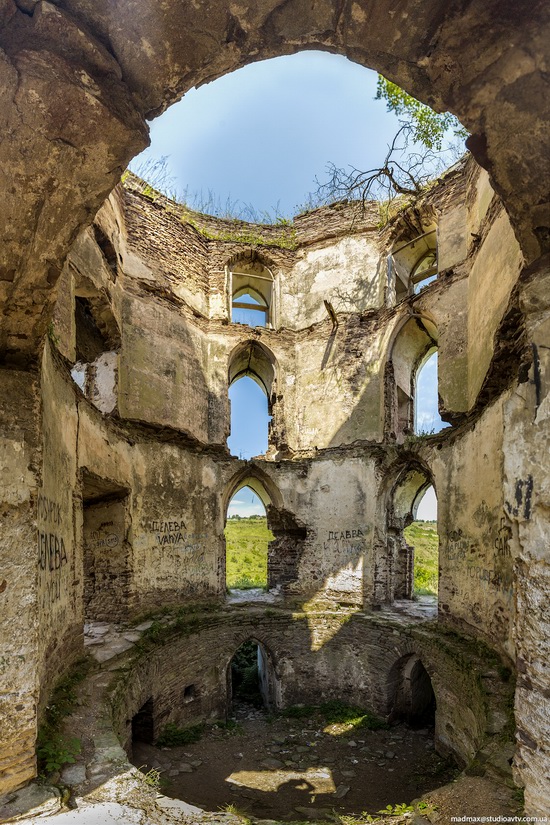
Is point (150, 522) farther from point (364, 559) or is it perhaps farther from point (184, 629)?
point (364, 559)

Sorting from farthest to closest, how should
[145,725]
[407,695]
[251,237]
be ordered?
[251,237] < [407,695] < [145,725]

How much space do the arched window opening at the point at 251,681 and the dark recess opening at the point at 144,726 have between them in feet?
7.86

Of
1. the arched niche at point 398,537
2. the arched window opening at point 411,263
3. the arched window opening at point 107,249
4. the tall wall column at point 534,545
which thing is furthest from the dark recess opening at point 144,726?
the arched window opening at point 411,263

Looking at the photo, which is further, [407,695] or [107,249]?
[407,695]

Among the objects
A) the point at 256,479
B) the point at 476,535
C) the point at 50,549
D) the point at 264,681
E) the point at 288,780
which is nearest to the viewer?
the point at 50,549

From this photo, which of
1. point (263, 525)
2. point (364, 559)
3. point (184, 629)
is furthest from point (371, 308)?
point (263, 525)

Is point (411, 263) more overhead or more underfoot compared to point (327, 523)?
more overhead

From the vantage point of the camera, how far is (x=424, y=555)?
817 inches

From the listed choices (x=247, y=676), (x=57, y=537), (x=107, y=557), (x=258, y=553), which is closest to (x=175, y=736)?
(x=107, y=557)

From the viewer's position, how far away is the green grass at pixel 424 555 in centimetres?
1589

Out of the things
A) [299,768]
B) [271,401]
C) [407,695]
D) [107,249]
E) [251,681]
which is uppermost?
[107,249]

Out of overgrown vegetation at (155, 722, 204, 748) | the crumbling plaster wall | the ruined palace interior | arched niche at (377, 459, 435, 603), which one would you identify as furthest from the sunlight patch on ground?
arched niche at (377, 459, 435, 603)

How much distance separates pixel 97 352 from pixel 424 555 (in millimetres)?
16264

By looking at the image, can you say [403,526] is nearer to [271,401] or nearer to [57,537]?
[271,401]
